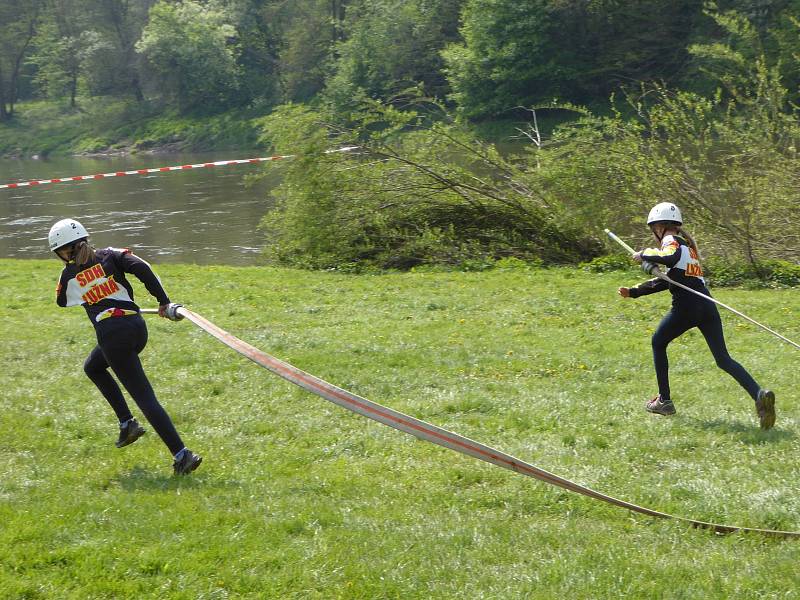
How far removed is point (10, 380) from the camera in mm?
11523

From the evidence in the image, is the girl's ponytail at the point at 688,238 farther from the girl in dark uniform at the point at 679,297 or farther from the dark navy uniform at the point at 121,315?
the dark navy uniform at the point at 121,315

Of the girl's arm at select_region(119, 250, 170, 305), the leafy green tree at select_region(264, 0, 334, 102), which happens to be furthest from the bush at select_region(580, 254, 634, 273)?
the leafy green tree at select_region(264, 0, 334, 102)

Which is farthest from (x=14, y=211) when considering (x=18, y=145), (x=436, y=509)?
(x=18, y=145)

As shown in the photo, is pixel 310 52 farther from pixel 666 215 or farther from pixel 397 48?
pixel 666 215

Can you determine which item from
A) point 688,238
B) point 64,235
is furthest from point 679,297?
point 64,235

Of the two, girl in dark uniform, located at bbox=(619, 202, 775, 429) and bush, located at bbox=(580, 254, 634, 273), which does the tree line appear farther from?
girl in dark uniform, located at bbox=(619, 202, 775, 429)

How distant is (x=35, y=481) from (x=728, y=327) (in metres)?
10.3

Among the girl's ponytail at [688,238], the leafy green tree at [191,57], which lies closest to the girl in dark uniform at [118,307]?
the girl's ponytail at [688,238]

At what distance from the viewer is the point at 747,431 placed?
868cm

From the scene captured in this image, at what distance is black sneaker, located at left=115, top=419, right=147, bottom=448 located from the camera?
8516 mm

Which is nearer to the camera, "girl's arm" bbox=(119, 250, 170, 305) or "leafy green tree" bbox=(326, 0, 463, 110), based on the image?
"girl's arm" bbox=(119, 250, 170, 305)

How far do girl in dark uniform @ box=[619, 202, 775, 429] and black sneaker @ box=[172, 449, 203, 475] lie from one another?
4585mm

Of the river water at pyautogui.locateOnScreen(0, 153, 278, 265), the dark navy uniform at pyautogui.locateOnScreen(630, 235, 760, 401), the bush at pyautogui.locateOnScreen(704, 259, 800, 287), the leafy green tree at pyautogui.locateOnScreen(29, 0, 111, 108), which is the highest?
the leafy green tree at pyautogui.locateOnScreen(29, 0, 111, 108)

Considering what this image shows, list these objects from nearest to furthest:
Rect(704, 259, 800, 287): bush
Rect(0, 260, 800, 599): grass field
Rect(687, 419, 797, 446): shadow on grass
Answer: Rect(0, 260, 800, 599): grass field < Rect(687, 419, 797, 446): shadow on grass < Rect(704, 259, 800, 287): bush
